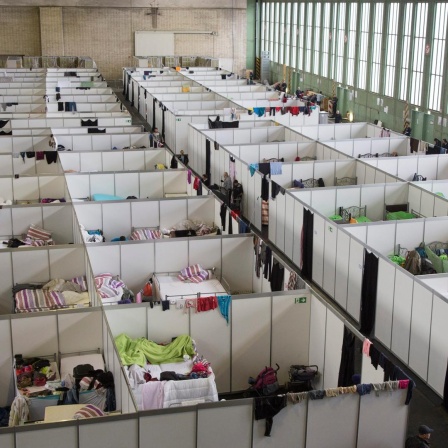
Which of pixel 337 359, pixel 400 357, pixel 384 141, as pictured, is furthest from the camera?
pixel 384 141

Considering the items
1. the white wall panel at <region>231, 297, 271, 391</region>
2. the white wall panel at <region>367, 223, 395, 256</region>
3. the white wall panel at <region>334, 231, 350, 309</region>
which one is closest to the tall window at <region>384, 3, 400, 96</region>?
the white wall panel at <region>367, 223, 395, 256</region>

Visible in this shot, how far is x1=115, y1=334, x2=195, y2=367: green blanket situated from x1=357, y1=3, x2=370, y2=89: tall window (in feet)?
89.3

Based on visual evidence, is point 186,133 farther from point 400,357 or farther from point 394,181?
point 400,357

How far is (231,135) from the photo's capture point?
25.9 m

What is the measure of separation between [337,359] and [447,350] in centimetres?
185

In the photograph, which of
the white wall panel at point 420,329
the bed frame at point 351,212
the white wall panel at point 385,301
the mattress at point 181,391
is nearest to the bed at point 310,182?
the bed frame at point 351,212

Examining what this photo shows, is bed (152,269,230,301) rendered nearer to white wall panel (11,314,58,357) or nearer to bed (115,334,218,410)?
bed (115,334,218,410)

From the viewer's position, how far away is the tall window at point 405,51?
31.2m

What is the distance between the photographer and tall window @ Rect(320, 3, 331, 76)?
4047 cm

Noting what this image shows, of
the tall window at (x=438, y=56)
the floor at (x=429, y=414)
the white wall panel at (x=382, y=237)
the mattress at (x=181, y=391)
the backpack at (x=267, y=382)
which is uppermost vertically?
the tall window at (x=438, y=56)

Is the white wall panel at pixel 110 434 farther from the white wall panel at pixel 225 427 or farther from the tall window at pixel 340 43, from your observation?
the tall window at pixel 340 43

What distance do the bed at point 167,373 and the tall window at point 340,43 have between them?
99.5 ft

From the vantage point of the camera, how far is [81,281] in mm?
13914

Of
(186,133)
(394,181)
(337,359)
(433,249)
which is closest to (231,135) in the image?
(186,133)
